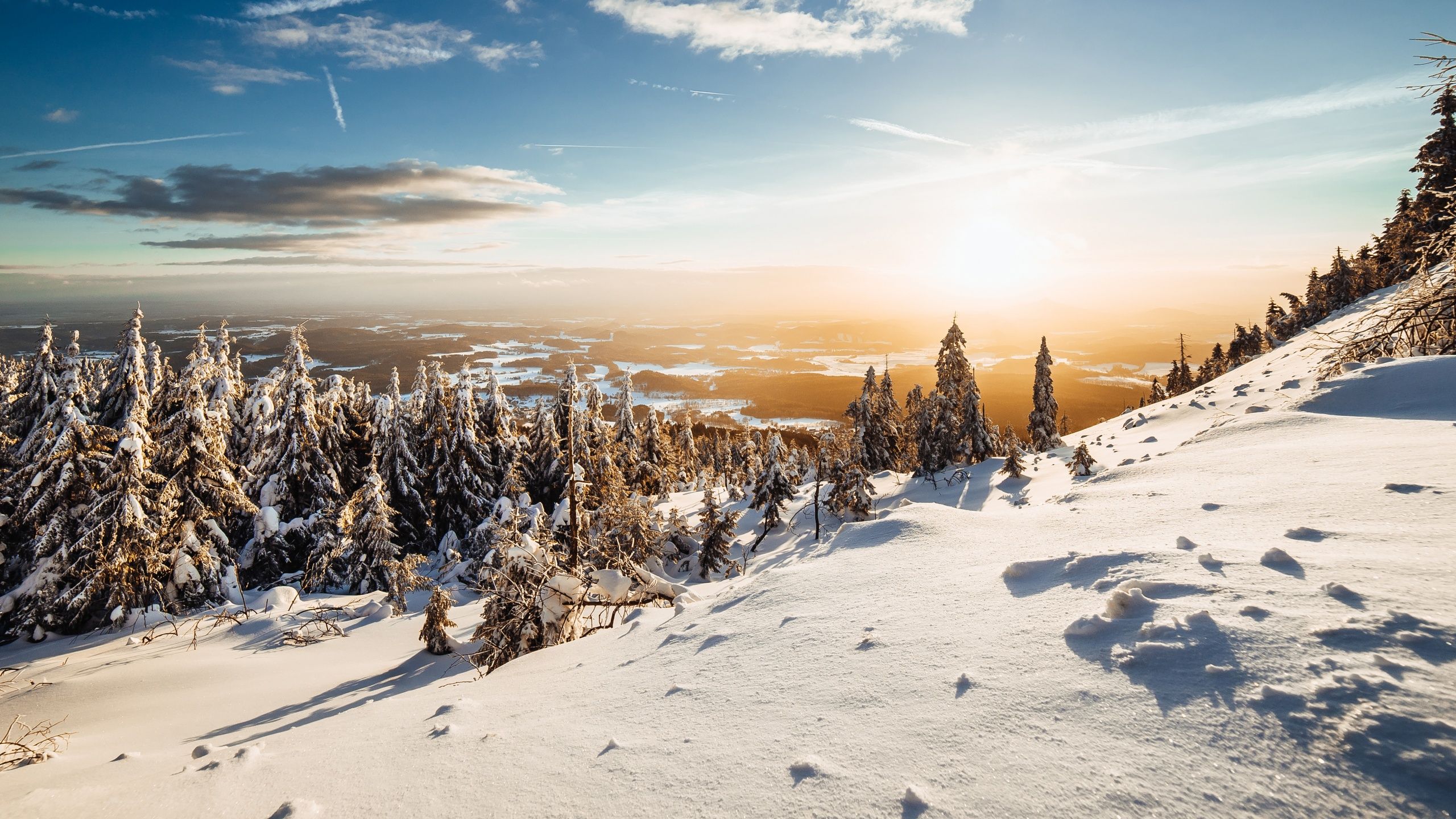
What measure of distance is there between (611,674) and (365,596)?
39.2ft

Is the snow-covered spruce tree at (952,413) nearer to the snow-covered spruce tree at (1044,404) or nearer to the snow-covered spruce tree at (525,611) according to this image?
the snow-covered spruce tree at (1044,404)

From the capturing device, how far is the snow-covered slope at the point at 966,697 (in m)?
2.53

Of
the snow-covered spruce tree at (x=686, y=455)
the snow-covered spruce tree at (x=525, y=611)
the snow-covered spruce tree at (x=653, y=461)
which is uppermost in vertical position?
the snow-covered spruce tree at (x=525, y=611)

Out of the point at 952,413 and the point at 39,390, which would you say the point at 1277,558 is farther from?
the point at 39,390

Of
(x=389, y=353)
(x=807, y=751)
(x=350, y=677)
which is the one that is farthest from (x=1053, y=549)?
(x=389, y=353)

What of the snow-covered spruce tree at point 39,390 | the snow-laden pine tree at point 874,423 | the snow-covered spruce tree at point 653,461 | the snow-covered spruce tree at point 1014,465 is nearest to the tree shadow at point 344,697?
the snow-covered spruce tree at point 1014,465

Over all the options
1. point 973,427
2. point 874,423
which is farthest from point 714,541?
point 874,423

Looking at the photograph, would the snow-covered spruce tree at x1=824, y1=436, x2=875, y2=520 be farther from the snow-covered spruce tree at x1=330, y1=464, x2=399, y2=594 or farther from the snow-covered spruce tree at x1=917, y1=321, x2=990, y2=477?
the snow-covered spruce tree at x1=330, y1=464, x2=399, y2=594

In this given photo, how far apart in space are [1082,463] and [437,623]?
18033 millimetres

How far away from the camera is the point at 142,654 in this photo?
33.9 feet

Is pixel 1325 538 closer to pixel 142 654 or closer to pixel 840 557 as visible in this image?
pixel 840 557

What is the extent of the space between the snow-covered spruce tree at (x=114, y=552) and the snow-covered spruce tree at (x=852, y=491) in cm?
2087

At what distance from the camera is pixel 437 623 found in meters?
8.42

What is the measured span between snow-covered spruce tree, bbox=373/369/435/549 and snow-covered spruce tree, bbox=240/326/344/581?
2298 mm
